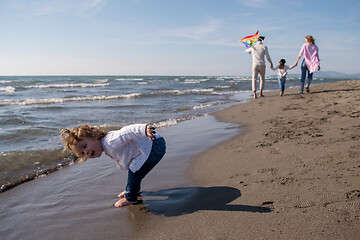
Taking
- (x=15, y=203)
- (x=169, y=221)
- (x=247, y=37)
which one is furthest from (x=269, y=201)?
(x=247, y=37)

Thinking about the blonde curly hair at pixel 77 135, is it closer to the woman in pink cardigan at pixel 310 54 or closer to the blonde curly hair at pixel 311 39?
the woman in pink cardigan at pixel 310 54

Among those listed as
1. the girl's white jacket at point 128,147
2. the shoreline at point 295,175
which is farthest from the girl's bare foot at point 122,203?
the shoreline at point 295,175

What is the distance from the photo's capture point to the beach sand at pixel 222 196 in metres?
1.79

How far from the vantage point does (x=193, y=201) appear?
2350 mm

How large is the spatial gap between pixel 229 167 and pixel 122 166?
1332mm

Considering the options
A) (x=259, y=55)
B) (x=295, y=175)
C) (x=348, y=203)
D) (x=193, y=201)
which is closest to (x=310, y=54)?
(x=259, y=55)

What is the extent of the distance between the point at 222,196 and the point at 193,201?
0.29 m

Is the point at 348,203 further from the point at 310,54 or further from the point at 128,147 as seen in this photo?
the point at 310,54

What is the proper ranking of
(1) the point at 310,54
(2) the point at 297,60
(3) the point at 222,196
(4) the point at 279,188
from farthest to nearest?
(2) the point at 297,60, (1) the point at 310,54, (3) the point at 222,196, (4) the point at 279,188

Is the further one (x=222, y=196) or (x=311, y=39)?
(x=311, y=39)

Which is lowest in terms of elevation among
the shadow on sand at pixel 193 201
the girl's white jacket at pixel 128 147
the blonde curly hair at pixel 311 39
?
the shadow on sand at pixel 193 201

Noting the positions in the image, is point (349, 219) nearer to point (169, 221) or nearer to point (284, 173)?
point (284, 173)

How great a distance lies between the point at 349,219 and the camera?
1642 mm

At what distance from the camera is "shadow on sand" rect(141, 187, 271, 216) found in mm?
2150
